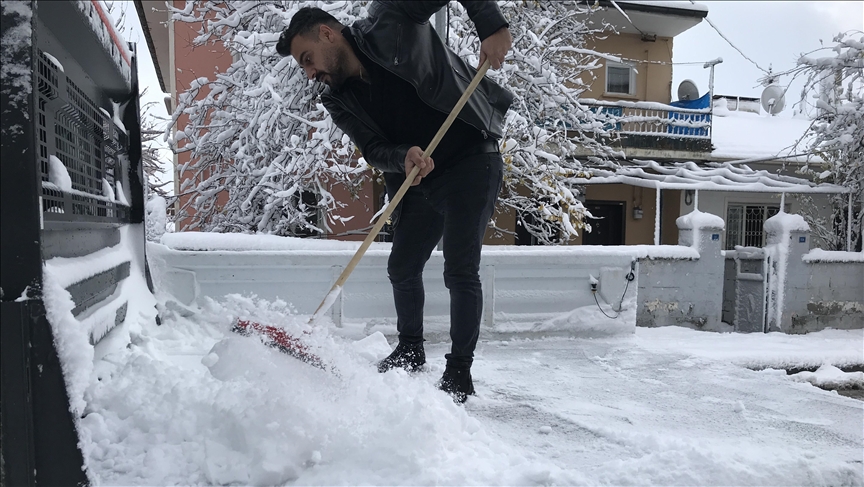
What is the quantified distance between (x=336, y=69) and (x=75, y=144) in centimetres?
102

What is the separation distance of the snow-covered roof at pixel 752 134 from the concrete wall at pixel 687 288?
544cm

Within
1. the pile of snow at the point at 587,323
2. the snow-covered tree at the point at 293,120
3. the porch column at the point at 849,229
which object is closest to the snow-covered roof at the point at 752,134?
the porch column at the point at 849,229

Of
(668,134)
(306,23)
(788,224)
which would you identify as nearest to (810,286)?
(788,224)

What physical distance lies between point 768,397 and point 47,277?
2.78 metres

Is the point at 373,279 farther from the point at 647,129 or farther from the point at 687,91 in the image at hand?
the point at 687,91

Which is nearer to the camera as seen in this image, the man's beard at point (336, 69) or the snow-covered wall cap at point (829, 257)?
the man's beard at point (336, 69)

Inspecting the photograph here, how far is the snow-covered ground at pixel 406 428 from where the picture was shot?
1.48 m

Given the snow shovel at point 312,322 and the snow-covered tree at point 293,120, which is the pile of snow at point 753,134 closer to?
the snow-covered tree at point 293,120

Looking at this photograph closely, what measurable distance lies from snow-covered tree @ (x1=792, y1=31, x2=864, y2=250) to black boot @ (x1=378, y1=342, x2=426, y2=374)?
9.10m

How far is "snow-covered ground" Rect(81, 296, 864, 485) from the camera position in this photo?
4.85ft

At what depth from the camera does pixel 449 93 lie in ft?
7.73

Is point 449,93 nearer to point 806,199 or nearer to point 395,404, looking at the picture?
point 395,404

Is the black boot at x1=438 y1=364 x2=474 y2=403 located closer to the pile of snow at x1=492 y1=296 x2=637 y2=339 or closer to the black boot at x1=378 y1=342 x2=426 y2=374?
the black boot at x1=378 y1=342 x2=426 y2=374

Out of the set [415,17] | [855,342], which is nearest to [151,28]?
[415,17]
